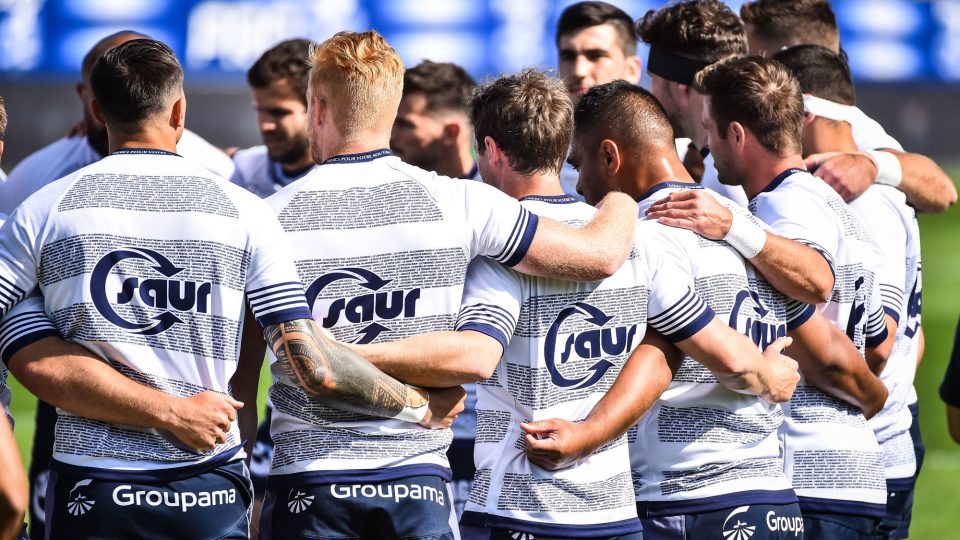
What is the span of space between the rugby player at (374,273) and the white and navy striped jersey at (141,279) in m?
0.17

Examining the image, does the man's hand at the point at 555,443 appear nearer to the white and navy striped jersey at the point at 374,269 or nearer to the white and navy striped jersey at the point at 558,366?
the white and navy striped jersey at the point at 558,366

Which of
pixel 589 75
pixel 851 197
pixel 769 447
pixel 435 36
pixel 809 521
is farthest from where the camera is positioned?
pixel 435 36

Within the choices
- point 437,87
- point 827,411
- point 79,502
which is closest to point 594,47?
point 437,87

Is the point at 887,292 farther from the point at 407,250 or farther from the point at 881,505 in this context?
the point at 407,250

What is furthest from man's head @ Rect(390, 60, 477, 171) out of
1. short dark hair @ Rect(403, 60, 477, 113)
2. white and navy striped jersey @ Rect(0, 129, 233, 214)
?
white and navy striped jersey @ Rect(0, 129, 233, 214)

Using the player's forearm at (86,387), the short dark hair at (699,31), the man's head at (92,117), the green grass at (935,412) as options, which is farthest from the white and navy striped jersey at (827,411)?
the green grass at (935,412)

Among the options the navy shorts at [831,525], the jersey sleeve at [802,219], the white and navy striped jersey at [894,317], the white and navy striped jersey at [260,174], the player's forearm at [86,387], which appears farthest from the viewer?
the white and navy striped jersey at [260,174]

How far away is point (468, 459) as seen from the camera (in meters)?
5.73

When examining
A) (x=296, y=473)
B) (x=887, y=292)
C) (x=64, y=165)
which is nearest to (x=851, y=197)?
(x=887, y=292)

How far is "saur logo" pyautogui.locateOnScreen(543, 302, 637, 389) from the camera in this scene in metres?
3.41

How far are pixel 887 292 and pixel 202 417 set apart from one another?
2770 millimetres

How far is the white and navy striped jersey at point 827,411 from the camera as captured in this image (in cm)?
402

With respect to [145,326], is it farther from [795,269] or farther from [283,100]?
[283,100]

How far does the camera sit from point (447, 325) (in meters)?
3.35
